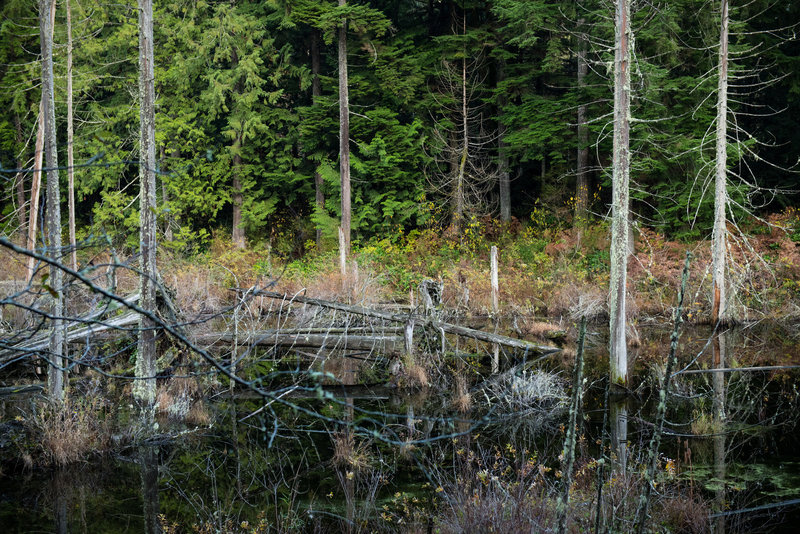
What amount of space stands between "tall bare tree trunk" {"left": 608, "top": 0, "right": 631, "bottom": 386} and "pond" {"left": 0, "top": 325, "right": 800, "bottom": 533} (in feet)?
2.88

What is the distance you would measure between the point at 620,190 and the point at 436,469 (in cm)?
603

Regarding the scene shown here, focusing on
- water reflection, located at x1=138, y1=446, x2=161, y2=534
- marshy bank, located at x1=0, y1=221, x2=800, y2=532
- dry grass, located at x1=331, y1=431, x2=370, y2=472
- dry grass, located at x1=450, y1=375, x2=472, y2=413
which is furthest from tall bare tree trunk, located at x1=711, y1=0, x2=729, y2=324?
water reflection, located at x1=138, y1=446, x2=161, y2=534

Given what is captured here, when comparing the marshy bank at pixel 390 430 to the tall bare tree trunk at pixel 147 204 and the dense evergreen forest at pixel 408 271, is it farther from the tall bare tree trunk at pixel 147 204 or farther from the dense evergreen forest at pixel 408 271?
the tall bare tree trunk at pixel 147 204

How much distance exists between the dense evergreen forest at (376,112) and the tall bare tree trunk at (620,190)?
30.8 ft

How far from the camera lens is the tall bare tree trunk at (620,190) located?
418 inches

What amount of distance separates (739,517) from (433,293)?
27.5 feet

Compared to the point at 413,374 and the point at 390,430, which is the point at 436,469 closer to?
the point at 413,374

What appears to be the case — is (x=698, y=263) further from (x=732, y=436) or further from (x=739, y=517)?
(x=739, y=517)

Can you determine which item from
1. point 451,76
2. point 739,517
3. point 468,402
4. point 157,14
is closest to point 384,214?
point 451,76

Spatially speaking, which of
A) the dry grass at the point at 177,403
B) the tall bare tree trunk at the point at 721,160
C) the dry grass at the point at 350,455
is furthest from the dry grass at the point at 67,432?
the tall bare tree trunk at the point at 721,160

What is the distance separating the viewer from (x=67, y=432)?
8.12 meters

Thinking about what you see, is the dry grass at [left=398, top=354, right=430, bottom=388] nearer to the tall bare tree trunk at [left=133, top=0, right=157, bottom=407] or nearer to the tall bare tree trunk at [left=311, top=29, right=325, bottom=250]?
the tall bare tree trunk at [left=133, top=0, right=157, bottom=407]

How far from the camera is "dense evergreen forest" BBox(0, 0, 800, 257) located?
2072 centimetres

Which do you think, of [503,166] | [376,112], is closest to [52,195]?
[376,112]
